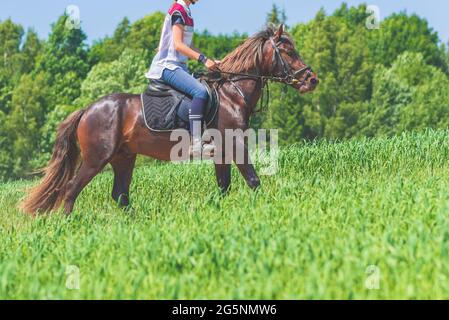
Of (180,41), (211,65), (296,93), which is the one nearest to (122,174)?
(211,65)

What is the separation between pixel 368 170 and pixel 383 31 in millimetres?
50146

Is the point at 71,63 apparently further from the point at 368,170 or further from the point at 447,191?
the point at 447,191

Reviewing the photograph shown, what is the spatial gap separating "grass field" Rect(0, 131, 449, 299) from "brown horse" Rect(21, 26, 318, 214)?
0.92 m

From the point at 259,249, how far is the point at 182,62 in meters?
4.51

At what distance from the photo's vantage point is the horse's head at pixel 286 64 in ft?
34.9

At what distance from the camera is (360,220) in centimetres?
752

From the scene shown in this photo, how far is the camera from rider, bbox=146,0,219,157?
10.2m

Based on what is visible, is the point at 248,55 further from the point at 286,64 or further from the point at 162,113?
the point at 162,113

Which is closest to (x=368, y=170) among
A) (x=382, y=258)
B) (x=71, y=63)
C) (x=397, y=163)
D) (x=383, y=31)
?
(x=397, y=163)

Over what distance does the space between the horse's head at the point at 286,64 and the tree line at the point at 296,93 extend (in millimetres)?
37941

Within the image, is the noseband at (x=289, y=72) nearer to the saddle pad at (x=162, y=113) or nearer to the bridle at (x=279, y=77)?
the bridle at (x=279, y=77)

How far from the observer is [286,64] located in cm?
1069

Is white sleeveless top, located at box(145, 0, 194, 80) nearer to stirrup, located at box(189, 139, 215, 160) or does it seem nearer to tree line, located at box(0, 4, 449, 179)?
stirrup, located at box(189, 139, 215, 160)

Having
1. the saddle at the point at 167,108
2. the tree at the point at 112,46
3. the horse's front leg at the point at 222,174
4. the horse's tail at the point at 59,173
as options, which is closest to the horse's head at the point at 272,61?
the saddle at the point at 167,108
